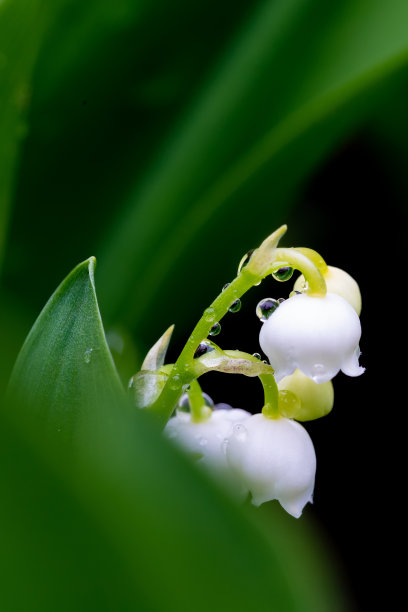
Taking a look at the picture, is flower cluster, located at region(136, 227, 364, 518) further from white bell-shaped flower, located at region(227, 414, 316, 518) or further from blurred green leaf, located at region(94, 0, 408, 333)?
blurred green leaf, located at region(94, 0, 408, 333)

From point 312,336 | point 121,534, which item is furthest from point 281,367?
point 121,534

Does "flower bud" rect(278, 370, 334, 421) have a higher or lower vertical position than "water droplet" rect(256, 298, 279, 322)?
lower

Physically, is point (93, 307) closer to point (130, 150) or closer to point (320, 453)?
point (130, 150)

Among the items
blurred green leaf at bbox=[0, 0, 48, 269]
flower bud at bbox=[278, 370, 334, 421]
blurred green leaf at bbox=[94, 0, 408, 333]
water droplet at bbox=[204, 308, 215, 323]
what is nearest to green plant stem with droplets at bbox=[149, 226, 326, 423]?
water droplet at bbox=[204, 308, 215, 323]

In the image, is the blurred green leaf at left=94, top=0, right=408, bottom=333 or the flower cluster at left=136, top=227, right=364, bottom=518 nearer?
the flower cluster at left=136, top=227, right=364, bottom=518

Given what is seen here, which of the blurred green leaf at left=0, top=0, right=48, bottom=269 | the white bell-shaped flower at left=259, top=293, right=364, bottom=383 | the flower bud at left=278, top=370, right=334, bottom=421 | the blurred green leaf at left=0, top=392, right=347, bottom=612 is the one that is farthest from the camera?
the blurred green leaf at left=0, top=0, right=48, bottom=269

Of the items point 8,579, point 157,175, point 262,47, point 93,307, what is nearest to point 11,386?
point 93,307
